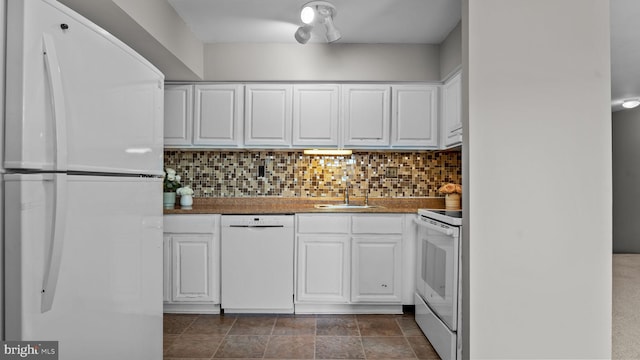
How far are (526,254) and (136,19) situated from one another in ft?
8.18

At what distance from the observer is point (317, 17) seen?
263 cm

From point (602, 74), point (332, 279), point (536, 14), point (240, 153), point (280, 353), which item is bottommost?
point (280, 353)

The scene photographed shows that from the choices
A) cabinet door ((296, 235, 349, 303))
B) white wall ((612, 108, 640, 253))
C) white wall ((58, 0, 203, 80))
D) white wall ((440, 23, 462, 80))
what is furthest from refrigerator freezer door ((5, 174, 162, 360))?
white wall ((612, 108, 640, 253))

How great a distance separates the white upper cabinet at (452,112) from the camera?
286cm

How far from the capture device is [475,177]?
1754 millimetres

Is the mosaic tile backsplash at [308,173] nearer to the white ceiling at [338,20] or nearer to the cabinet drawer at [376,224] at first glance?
the cabinet drawer at [376,224]

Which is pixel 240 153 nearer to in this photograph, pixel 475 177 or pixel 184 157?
pixel 184 157

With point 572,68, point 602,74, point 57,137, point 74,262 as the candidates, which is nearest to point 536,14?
point 572,68

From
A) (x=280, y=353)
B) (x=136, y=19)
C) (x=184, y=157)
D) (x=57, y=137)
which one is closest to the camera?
(x=57, y=137)

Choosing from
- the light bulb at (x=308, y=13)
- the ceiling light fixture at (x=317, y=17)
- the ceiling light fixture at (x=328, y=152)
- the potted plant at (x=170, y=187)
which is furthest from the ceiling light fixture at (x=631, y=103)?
the potted plant at (x=170, y=187)

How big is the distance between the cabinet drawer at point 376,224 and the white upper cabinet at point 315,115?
2.44ft

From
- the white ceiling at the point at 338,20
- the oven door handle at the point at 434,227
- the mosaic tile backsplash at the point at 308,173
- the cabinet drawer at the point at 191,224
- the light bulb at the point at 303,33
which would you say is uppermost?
the white ceiling at the point at 338,20

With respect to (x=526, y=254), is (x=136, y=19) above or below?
above

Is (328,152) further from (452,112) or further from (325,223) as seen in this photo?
(452,112)
